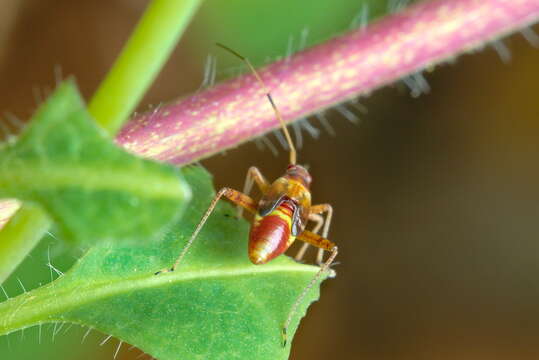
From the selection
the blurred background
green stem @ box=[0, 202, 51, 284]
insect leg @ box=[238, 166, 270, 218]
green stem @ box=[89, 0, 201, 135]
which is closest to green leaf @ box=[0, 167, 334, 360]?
green stem @ box=[0, 202, 51, 284]

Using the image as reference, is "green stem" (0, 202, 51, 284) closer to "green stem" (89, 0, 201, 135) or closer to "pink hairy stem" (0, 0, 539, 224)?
"green stem" (89, 0, 201, 135)

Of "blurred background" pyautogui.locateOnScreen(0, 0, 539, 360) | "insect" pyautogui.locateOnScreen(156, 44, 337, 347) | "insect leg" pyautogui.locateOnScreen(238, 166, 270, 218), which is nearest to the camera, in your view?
"insect" pyautogui.locateOnScreen(156, 44, 337, 347)

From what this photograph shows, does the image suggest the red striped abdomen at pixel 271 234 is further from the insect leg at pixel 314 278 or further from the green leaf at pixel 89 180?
the green leaf at pixel 89 180

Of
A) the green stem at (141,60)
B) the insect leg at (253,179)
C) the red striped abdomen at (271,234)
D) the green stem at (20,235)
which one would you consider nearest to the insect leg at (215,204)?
the red striped abdomen at (271,234)

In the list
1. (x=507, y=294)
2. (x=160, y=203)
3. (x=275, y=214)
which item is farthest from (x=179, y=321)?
(x=507, y=294)

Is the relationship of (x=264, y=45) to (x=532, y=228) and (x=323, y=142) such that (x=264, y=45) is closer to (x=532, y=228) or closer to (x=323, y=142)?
(x=323, y=142)
